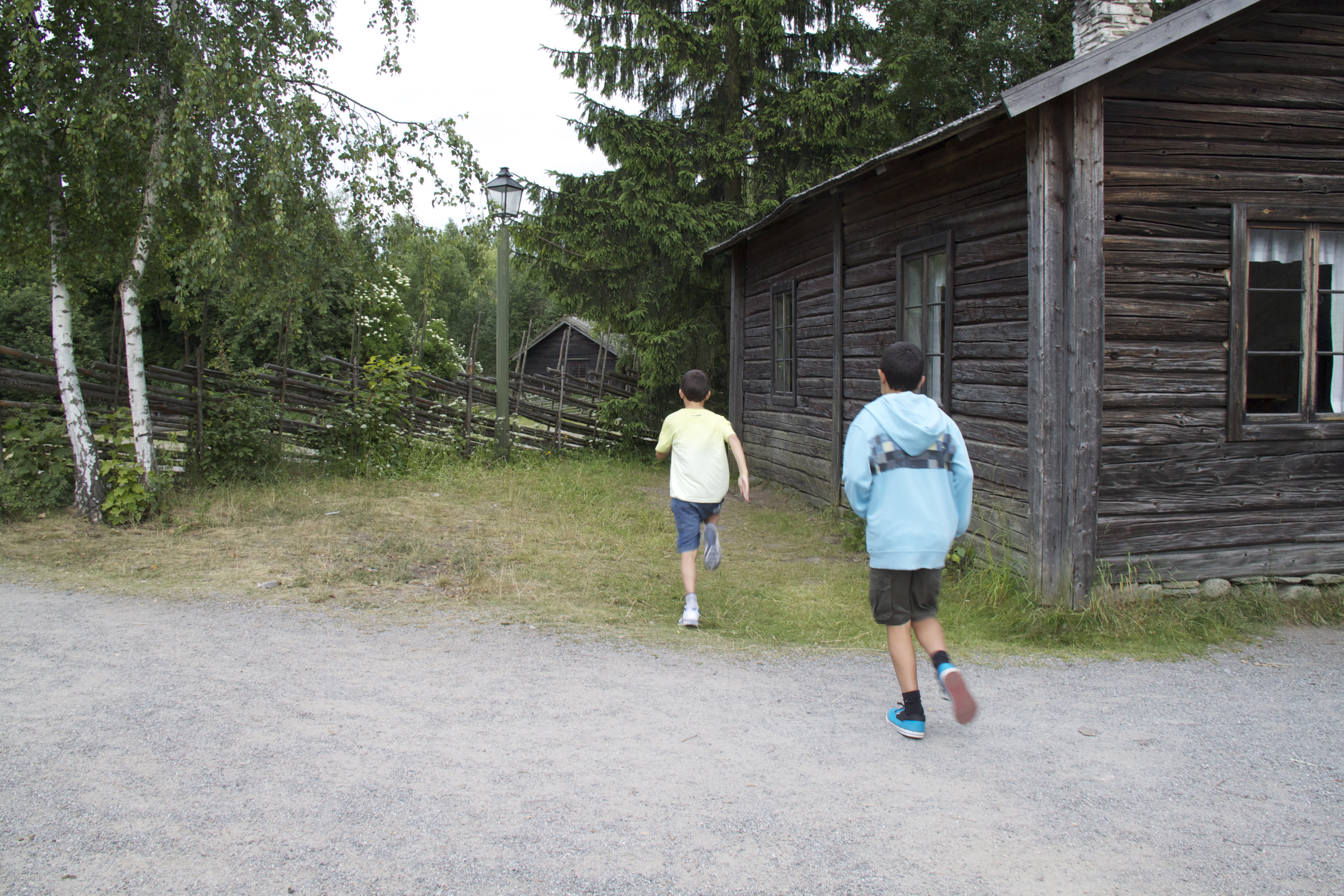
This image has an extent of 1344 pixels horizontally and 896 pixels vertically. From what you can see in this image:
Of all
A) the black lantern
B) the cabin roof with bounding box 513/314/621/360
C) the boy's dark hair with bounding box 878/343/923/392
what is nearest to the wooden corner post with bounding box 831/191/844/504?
the black lantern

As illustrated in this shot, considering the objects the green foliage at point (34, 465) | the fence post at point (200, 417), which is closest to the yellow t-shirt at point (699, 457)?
the green foliage at point (34, 465)

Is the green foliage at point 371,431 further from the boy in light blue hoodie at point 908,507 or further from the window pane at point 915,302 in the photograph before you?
the boy in light blue hoodie at point 908,507

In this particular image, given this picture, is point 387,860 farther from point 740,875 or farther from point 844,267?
point 844,267

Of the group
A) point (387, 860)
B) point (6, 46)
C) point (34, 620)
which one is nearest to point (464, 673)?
point (387, 860)

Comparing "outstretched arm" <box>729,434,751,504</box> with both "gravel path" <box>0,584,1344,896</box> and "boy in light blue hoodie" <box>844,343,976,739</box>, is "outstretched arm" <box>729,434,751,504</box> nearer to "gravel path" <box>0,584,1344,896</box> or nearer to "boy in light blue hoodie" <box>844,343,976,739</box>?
"gravel path" <box>0,584,1344,896</box>

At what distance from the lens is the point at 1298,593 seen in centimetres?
→ 630

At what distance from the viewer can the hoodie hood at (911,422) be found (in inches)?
152

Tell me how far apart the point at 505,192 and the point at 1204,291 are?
9.24m

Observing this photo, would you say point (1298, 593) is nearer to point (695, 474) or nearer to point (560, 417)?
point (695, 474)

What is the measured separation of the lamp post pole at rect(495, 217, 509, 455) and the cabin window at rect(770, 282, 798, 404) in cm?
404

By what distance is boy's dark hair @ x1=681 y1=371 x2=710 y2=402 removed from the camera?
5785 millimetres

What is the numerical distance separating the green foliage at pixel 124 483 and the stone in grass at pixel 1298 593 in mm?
9731

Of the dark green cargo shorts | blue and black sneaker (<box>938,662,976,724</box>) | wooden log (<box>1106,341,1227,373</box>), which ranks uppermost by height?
wooden log (<box>1106,341,1227,373</box>)

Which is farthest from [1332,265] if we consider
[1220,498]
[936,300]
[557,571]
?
[557,571]
